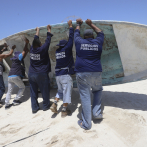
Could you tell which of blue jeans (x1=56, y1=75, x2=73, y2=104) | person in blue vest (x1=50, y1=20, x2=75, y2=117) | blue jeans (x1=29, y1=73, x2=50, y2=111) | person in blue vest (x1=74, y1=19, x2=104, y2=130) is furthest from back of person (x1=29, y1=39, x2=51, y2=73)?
person in blue vest (x1=74, y1=19, x2=104, y2=130)

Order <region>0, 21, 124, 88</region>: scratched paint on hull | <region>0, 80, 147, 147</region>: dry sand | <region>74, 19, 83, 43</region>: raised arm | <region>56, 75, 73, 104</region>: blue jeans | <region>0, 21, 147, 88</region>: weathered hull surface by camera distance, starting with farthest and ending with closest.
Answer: <region>0, 21, 124, 88</region>: scratched paint on hull < <region>0, 21, 147, 88</region>: weathered hull surface < <region>56, 75, 73, 104</region>: blue jeans < <region>74, 19, 83, 43</region>: raised arm < <region>0, 80, 147, 147</region>: dry sand

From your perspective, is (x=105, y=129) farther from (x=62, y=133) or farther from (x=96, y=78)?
(x=96, y=78)

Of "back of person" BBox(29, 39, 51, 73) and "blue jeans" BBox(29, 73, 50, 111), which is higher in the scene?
"back of person" BBox(29, 39, 51, 73)

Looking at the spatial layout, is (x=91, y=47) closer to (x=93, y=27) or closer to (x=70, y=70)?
(x=93, y=27)

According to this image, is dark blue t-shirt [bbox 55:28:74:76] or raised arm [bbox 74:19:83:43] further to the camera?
dark blue t-shirt [bbox 55:28:74:76]

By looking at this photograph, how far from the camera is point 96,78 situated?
7.41 ft

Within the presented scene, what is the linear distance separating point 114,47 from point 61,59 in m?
1.57

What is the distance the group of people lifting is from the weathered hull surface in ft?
1.13

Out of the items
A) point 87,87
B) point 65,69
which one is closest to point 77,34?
point 65,69

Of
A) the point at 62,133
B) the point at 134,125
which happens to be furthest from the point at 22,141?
the point at 134,125

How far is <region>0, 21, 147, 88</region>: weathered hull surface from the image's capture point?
9.09 ft

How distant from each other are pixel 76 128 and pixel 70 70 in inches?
44.8

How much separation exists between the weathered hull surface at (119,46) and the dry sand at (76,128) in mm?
714

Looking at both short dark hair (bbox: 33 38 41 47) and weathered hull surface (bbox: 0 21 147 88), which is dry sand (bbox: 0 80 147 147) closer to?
weathered hull surface (bbox: 0 21 147 88)
